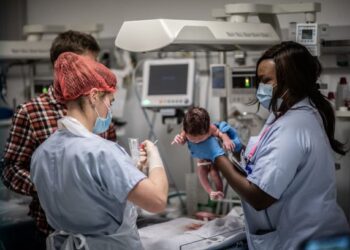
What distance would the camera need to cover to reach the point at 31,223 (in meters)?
2.76

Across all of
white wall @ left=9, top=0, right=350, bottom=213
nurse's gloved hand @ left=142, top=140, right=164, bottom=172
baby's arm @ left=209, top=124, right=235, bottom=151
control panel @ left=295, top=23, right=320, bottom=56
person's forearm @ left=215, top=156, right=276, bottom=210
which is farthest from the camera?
white wall @ left=9, top=0, right=350, bottom=213

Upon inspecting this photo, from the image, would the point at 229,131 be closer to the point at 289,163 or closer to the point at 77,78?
the point at 289,163

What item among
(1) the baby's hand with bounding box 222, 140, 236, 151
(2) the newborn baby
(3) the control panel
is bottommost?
(1) the baby's hand with bounding box 222, 140, 236, 151

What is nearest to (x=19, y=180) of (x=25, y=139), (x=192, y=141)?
(x=25, y=139)

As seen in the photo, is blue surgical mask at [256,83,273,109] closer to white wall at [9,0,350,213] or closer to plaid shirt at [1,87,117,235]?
plaid shirt at [1,87,117,235]

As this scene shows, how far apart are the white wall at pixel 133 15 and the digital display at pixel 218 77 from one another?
0.64 meters

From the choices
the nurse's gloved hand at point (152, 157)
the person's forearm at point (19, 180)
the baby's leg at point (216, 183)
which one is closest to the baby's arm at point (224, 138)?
the baby's leg at point (216, 183)

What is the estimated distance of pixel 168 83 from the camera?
3.15 m

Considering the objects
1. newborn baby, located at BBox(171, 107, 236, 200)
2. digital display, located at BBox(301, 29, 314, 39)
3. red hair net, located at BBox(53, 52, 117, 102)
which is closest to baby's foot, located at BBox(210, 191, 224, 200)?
newborn baby, located at BBox(171, 107, 236, 200)

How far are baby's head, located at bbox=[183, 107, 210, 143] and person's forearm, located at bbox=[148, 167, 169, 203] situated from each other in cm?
32

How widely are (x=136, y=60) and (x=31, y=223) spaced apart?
1362 mm

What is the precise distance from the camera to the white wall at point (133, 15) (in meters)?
3.46

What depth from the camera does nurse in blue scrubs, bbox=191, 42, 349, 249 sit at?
6.06 ft

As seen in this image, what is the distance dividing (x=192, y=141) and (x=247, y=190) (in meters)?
0.30
